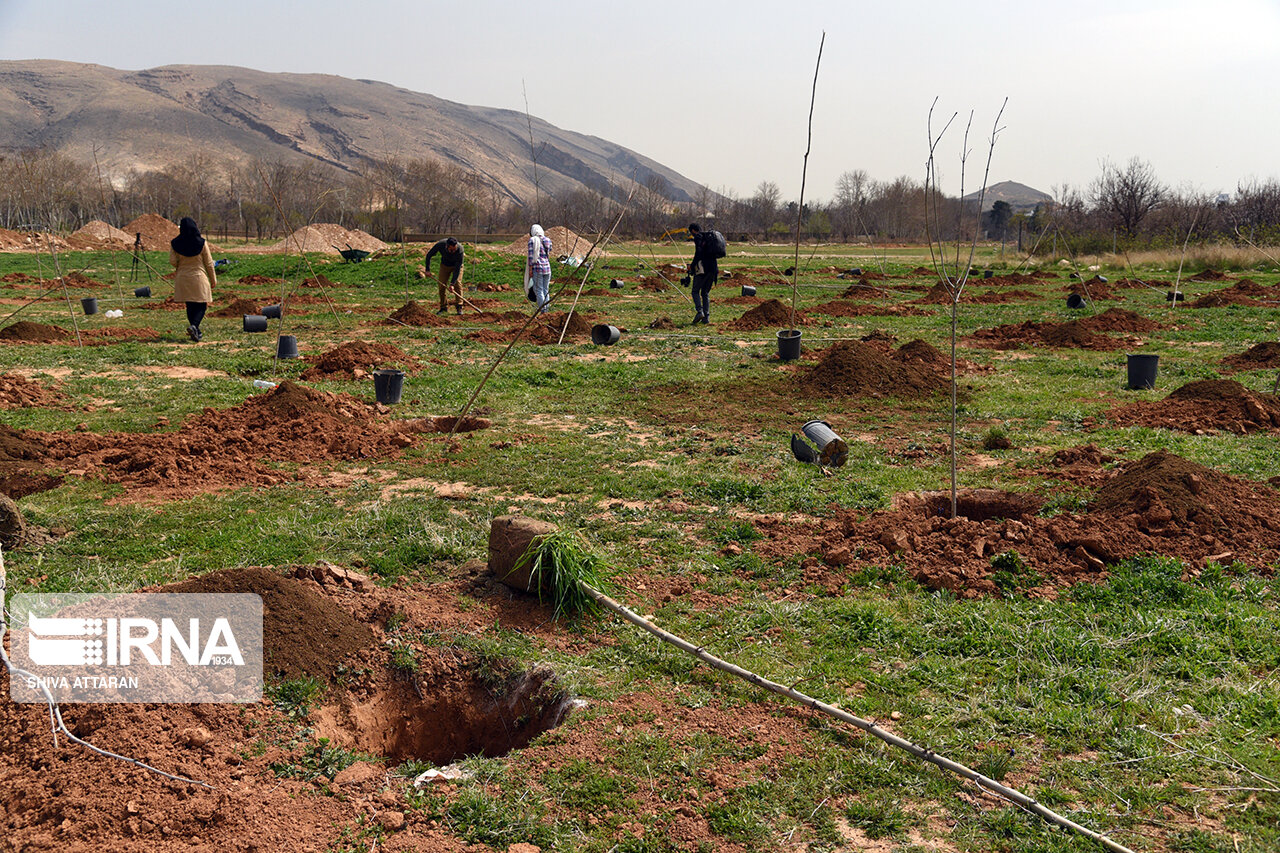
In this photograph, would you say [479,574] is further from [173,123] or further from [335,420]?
[173,123]

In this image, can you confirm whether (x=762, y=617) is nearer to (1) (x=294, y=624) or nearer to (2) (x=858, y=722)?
(2) (x=858, y=722)

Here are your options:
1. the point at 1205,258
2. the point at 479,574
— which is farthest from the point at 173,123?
the point at 479,574

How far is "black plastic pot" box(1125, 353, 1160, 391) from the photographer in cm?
1030

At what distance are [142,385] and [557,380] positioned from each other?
17.5ft

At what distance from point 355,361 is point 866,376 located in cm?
709

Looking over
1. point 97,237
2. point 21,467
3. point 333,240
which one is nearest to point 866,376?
point 21,467

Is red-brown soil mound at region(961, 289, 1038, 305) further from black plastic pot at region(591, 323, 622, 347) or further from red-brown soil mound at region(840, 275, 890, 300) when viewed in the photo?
black plastic pot at region(591, 323, 622, 347)

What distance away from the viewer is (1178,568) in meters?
4.86

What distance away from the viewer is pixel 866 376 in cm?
1048

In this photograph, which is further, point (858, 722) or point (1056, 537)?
point (1056, 537)

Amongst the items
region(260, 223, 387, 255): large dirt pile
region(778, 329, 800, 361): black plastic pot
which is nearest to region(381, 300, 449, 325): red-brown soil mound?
region(778, 329, 800, 361): black plastic pot

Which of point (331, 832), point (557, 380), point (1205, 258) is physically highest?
point (1205, 258)

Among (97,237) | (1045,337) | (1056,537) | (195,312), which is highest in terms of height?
(97,237)

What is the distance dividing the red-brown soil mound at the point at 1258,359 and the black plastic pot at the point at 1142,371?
88.4 inches
